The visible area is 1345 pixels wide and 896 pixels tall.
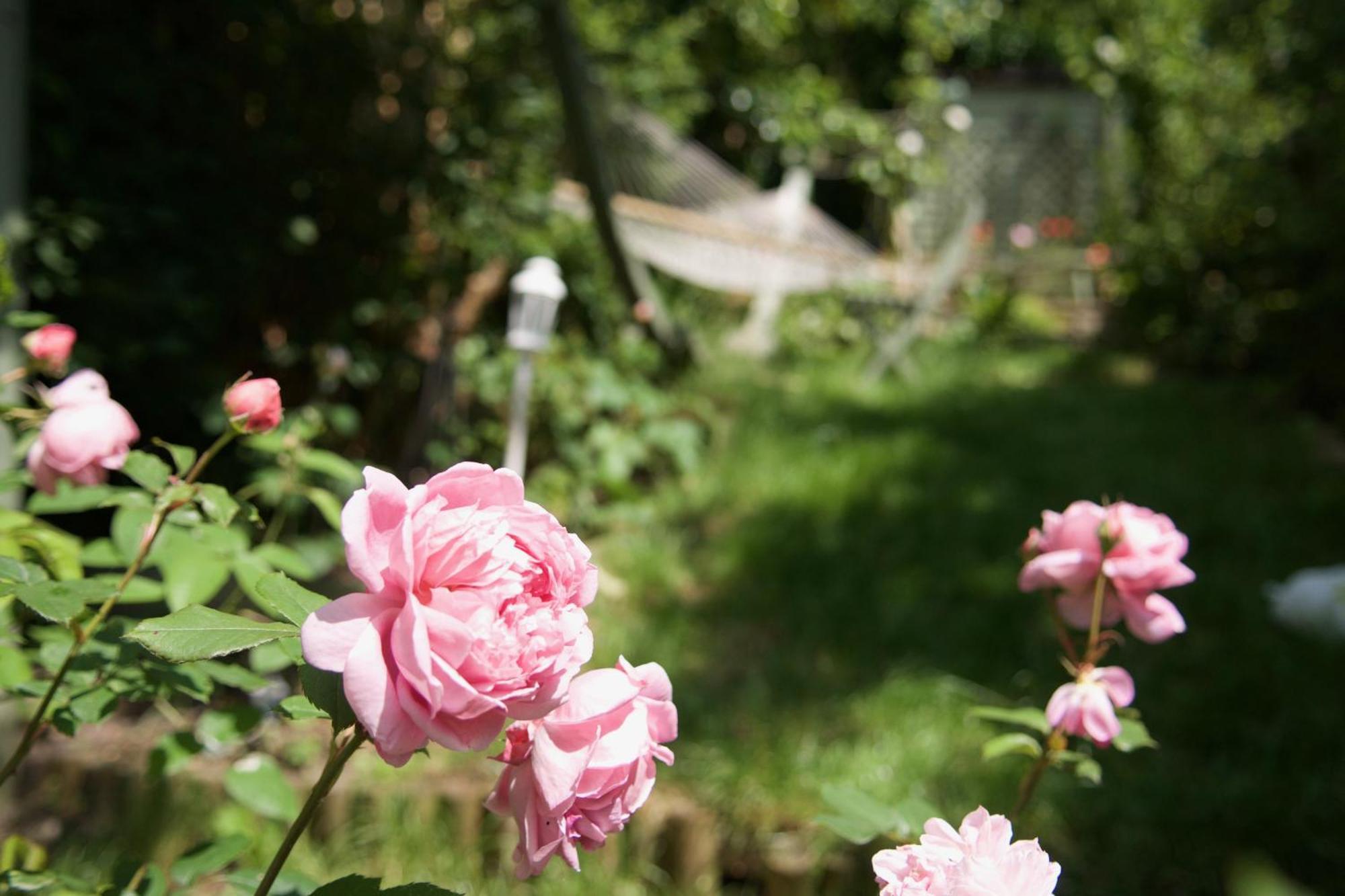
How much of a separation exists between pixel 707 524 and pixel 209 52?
1695mm

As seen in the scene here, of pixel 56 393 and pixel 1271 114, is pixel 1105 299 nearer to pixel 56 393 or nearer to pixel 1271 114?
pixel 1271 114

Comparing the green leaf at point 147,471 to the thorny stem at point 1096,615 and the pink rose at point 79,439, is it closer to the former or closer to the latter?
the pink rose at point 79,439

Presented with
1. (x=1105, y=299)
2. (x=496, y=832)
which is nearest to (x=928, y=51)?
(x=1105, y=299)

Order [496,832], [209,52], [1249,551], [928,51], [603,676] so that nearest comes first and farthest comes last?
1. [603,676]
2. [496,832]
3. [209,52]
4. [1249,551]
5. [928,51]

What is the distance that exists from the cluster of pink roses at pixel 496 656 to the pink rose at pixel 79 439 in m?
0.41

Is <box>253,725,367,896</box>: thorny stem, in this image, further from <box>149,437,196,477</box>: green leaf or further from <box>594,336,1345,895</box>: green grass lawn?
<box>594,336,1345,895</box>: green grass lawn

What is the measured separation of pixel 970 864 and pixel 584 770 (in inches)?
6.1

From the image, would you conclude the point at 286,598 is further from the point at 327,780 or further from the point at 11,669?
the point at 11,669

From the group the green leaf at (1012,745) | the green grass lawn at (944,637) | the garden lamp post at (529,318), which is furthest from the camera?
the garden lamp post at (529,318)

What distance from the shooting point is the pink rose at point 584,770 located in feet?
1.41

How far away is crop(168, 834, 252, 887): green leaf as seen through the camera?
70 centimetres

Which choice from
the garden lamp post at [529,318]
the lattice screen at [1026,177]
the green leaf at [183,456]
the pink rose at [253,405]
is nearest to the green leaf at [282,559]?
the green leaf at [183,456]

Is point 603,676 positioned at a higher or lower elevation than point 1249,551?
higher

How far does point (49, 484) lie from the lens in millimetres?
757
